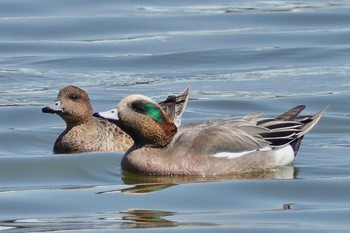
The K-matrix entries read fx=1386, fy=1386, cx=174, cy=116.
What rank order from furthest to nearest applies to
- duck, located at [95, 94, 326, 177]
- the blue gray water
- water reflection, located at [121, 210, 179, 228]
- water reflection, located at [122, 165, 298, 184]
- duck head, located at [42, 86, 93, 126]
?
duck head, located at [42, 86, 93, 126] < duck, located at [95, 94, 326, 177] < water reflection, located at [122, 165, 298, 184] < the blue gray water < water reflection, located at [121, 210, 179, 228]

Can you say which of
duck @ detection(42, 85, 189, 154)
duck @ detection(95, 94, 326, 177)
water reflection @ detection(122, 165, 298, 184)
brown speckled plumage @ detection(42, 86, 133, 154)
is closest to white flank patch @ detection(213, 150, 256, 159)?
duck @ detection(95, 94, 326, 177)

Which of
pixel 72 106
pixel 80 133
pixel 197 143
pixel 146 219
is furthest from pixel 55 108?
pixel 146 219

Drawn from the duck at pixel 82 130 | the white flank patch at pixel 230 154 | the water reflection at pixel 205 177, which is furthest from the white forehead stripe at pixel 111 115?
the duck at pixel 82 130

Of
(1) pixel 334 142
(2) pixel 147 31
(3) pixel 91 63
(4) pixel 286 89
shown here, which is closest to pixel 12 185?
(1) pixel 334 142

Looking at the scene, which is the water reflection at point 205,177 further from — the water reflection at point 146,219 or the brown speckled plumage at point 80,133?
the water reflection at point 146,219

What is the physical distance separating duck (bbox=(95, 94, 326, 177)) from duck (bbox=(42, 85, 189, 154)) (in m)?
1.37

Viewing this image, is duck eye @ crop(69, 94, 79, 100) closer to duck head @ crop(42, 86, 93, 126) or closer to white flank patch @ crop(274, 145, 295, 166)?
duck head @ crop(42, 86, 93, 126)

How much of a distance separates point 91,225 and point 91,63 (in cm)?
983

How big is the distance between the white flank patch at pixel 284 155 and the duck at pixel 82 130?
1682 millimetres

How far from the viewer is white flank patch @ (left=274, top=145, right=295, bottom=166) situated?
43.3 feet

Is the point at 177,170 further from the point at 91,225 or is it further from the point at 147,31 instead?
the point at 147,31

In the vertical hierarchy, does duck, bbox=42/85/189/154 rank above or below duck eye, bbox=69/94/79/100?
below

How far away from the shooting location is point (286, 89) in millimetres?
17781

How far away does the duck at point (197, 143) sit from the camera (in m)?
12.9
